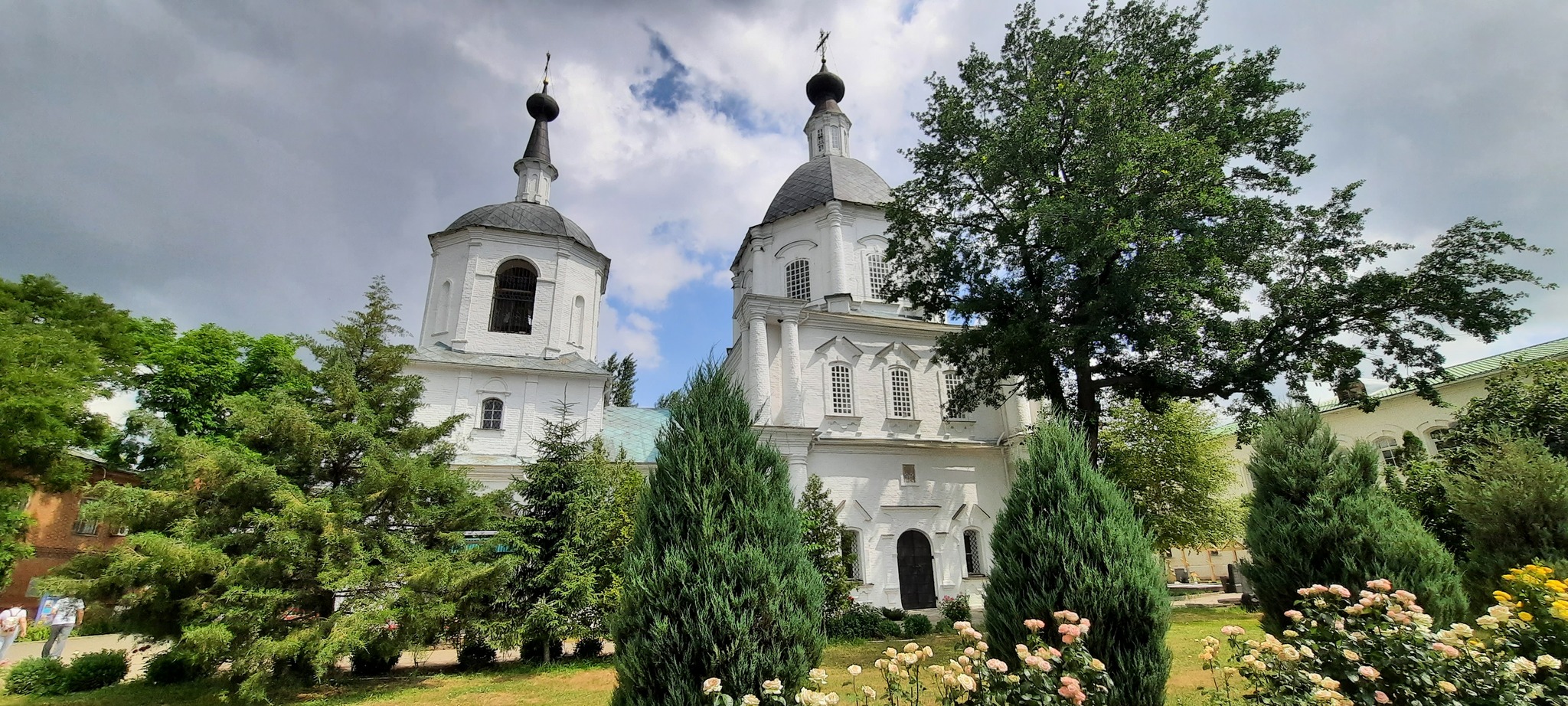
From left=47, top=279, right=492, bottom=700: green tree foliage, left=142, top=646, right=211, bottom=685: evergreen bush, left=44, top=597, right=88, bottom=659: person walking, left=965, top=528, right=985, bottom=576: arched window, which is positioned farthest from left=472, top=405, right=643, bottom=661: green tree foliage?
left=965, top=528, right=985, bottom=576: arched window

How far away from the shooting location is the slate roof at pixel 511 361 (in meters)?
19.9

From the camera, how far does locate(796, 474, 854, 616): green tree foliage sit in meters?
14.5

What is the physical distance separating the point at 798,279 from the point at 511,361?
9967 mm

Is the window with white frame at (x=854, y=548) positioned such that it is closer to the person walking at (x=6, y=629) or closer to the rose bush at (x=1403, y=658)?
the rose bush at (x=1403, y=658)

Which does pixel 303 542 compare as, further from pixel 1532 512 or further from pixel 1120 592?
pixel 1532 512

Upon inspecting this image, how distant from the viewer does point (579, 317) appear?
23.1 m

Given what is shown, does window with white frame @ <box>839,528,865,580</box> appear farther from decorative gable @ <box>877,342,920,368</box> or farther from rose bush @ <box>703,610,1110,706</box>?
rose bush @ <box>703,610,1110,706</box>

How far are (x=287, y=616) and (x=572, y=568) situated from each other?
4.31 metres

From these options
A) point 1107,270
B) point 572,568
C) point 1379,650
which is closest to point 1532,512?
point 1379,650

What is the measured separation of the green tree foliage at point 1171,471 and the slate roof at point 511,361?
17252 millimetres

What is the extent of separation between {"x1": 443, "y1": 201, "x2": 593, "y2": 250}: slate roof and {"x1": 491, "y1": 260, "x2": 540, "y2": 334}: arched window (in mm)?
1383

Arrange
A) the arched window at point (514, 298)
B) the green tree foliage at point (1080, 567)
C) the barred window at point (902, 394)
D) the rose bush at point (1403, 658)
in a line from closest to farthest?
the rose bush at point (1403, 658) < the green tree foliage at point (1080, 567) < the barred window at point (902, 394) < the arched window at point (514, 298)

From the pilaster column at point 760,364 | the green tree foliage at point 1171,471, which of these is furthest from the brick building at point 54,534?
the green tree foliage at point 1171,471

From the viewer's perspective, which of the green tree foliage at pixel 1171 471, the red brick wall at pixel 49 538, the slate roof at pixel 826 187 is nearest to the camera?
the red brick wall at pixel 49 538
